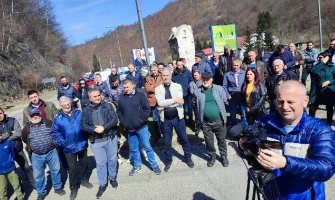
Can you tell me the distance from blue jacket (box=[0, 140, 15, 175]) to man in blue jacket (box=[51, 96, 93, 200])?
76 centimetres

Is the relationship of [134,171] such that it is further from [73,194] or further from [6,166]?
[6,166]

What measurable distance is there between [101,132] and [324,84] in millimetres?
4788

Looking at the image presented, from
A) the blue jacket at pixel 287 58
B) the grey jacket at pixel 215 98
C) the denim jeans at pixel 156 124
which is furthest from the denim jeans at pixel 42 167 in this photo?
the blue jacket at pixel 287 58

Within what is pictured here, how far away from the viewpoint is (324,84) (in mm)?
6020

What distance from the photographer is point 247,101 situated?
19.3ft

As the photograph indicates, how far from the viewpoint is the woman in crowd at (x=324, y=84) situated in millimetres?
6062

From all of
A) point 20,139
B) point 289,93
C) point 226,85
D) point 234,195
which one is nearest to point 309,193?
point 289,93

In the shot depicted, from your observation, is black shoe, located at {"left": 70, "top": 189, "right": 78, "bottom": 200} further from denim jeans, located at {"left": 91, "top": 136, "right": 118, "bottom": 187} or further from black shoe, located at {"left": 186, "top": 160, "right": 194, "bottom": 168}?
black shoe, located at {"left": 186, "top": 160, "right": 194, "bottom": 168}

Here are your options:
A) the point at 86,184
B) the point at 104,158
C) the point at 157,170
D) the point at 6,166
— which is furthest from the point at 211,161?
the point at 6,166

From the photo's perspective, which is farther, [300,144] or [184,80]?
[184,80]

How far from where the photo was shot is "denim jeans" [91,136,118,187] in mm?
5016

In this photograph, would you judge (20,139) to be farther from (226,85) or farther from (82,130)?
(226,85)

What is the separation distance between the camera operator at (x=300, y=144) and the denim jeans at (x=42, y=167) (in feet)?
13.9

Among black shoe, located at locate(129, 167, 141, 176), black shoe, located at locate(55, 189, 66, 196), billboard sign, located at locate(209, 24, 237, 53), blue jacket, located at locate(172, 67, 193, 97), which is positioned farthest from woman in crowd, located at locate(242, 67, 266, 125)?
billboard sign, located at locate(209, 24, 237, 53)
